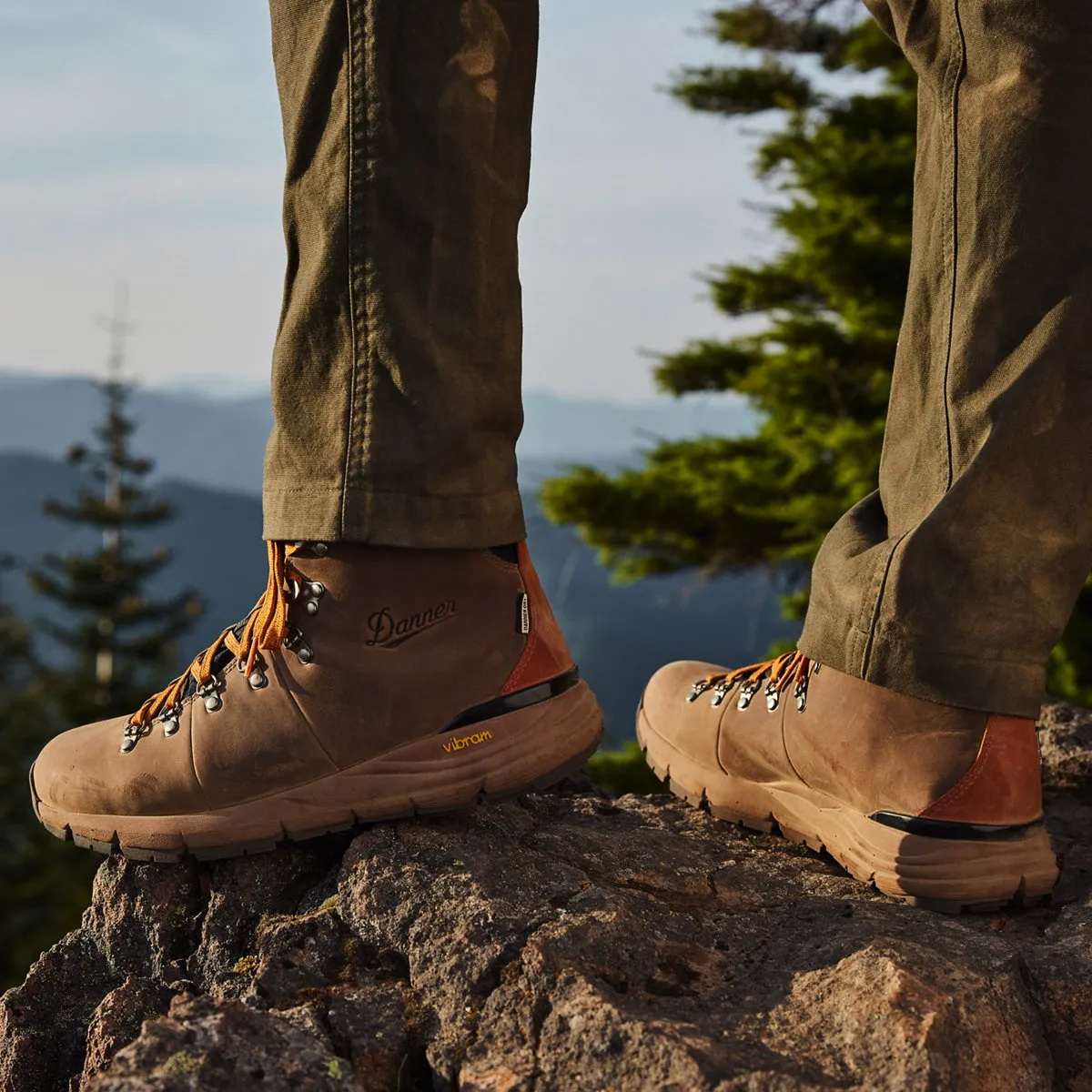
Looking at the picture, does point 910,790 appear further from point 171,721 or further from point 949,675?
point 171,721

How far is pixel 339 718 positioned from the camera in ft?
5.35

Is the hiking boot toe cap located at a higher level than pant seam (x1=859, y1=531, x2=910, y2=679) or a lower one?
lower

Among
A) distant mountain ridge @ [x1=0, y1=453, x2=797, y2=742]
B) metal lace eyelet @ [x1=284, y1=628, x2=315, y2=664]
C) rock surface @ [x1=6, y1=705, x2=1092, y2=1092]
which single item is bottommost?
distant mountain ridge @ [x1=0, y1=453, x2=797, y2=742]

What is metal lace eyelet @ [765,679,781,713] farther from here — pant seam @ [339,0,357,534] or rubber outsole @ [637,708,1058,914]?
pant seam @ [339,0,357,534]

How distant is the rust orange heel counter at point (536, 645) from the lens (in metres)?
1.73

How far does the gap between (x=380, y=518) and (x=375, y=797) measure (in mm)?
411

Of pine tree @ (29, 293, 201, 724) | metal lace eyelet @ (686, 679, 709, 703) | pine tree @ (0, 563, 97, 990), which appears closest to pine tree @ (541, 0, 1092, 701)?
metal lace eyelet @ (686, 679, 709, 703)

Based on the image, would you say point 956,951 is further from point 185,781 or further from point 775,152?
point 775,152

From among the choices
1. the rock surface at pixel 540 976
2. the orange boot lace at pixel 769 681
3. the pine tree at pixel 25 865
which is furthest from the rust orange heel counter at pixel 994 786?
the pine tree at pixel 25 865

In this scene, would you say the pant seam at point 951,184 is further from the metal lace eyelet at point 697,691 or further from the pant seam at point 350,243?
the pant seam at point 350,243

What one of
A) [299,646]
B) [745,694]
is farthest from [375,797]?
[745,694]

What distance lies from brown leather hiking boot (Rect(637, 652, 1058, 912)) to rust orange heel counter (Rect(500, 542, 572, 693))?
1.22 feet

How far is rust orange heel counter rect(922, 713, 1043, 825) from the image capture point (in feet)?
5.29

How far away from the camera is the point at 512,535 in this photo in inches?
66.7
